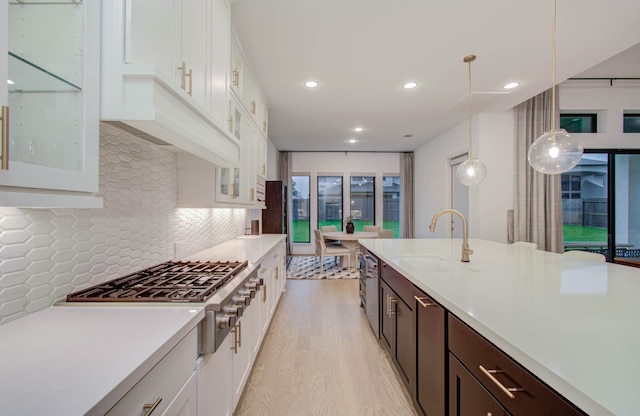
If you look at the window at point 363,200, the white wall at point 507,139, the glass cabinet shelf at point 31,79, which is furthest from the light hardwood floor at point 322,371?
the window at point 363,200

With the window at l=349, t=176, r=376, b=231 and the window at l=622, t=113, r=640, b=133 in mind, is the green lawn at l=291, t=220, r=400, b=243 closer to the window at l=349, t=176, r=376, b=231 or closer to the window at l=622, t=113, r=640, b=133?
the window at l=349, t=176, r=376, b=231

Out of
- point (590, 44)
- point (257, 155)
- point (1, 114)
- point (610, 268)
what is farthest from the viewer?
point (257, 155)

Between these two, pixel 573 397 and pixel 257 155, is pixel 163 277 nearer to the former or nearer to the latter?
pixel 573 397

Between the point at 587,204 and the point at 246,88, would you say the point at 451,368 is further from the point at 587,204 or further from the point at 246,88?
the point at 587,204

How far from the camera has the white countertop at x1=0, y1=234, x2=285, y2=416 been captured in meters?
0.54

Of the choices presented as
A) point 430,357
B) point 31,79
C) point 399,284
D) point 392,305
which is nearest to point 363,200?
point 392,305

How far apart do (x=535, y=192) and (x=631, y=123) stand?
6.26 ft

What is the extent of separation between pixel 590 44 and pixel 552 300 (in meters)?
2.77

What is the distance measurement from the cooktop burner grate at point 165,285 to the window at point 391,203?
613 centimetres

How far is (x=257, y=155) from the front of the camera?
10.6 feet

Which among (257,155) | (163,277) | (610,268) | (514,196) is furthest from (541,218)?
(163,277)

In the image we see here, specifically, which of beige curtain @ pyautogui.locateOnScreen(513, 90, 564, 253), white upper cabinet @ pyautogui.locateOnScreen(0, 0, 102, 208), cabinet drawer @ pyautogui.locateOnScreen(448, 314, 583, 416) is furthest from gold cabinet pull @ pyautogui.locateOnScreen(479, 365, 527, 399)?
beige curtain @ pyautogui.locateOnScreen(513, 90, 564, 253)

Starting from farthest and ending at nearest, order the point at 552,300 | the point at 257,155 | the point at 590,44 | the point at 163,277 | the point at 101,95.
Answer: the point at 257,155 < the point at 590,44 < the point at 163,277 < the point at 552,300 < the point at 101,95

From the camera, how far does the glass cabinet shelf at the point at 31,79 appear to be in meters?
0.69
